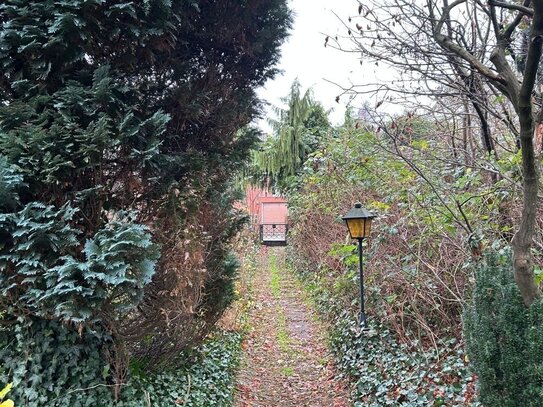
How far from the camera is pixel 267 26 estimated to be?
3678 mm

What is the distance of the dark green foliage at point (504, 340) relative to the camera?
1979 millimetres

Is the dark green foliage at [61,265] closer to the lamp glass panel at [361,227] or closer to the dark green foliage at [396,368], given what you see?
the dark green foliage at [396,368]

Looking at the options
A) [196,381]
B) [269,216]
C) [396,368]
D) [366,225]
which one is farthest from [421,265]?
[269,216]

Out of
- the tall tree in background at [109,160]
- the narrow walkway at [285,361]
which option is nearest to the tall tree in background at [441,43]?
the tall tree in background at [109,160]

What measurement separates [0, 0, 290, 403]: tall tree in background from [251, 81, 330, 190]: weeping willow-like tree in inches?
394

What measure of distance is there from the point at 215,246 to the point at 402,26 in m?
2.85

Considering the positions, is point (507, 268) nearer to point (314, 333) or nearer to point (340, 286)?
point (340, 286)

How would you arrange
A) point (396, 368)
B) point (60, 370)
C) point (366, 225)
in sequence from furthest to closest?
point (366, 225) → point (396, 368) → point (60, 370)

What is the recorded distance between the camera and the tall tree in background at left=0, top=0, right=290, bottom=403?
2357 millimetres

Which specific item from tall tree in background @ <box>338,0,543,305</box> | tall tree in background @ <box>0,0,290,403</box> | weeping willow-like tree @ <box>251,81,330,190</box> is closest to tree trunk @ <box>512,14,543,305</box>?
tall tree in background @ <box>338,0,543,305</box>

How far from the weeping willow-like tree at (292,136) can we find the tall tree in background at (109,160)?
9998 millimetres

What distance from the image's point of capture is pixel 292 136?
13586mm

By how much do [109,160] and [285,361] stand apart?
4.17m

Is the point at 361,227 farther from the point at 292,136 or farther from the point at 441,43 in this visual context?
the point at 292,136
